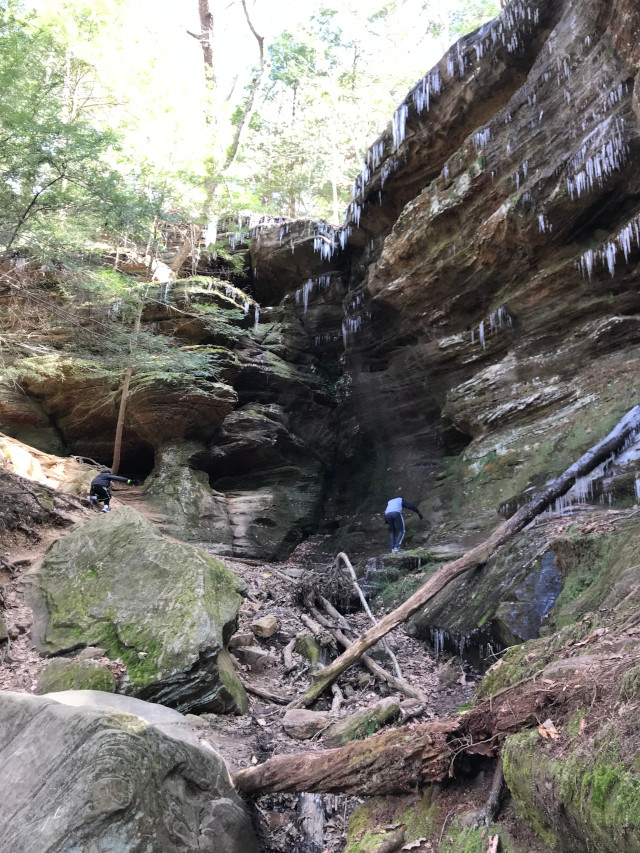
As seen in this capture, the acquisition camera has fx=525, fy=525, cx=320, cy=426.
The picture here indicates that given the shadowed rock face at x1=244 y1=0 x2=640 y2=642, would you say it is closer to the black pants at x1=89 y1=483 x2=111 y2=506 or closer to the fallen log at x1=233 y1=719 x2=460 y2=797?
the fallen log at x1=233 y1=719 x2=460 y2=797

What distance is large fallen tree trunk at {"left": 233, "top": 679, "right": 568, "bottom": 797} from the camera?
2660 millimetres

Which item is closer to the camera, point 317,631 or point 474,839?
point 474,839

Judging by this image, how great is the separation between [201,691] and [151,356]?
823 cm

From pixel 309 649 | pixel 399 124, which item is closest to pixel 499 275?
pixel 399 124

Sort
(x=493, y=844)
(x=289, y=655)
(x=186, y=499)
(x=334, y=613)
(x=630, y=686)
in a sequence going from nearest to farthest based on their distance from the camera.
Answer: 1. (x=630, y=686)
2. (x=493, y=844)
3. (x=289, y=655)
4. (x=334, y=613)
5. (x=186, y=499)

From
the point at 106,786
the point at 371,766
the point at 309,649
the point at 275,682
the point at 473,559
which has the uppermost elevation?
the point at 473,559

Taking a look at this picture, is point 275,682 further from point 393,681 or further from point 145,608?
point 145,608

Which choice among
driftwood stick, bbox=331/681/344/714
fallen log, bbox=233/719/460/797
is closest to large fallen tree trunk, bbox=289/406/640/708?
driftwood stick, bbox=331/681/344/714

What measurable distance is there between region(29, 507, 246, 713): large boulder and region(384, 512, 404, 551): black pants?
19.7 feet

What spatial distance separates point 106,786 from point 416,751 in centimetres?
168

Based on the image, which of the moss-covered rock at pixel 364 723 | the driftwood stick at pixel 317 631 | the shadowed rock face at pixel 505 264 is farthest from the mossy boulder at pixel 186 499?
the moss-covered rock at pixel 364 723

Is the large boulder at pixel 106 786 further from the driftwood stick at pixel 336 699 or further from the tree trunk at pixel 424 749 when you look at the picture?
the driftwood stick at pixel 336 699

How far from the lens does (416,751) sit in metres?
2.97

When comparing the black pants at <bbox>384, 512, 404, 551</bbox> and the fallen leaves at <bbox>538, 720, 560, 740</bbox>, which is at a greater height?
the black pants at <bbox>384, 512, 404, 551</bbox>
